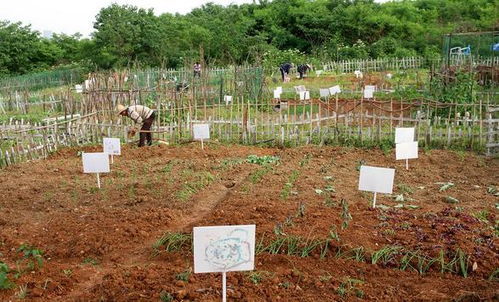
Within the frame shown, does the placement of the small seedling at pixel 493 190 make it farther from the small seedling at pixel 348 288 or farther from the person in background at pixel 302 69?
the person in background at pixel 302 69

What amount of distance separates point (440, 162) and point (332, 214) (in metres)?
4.36

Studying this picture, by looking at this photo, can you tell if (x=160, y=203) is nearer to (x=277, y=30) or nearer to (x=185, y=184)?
(x=185, y=184)

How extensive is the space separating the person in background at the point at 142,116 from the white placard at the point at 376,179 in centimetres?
664

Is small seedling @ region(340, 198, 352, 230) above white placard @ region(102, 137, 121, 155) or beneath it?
beneath

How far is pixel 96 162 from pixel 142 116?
379 cm

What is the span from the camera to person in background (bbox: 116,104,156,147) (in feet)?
39.6

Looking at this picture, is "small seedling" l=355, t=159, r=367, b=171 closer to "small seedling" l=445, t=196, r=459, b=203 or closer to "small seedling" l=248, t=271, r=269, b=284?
"small seedling" l=445, t=196, r=459, b=203

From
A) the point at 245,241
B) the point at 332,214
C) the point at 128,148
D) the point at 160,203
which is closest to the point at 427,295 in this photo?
the point at 245,241

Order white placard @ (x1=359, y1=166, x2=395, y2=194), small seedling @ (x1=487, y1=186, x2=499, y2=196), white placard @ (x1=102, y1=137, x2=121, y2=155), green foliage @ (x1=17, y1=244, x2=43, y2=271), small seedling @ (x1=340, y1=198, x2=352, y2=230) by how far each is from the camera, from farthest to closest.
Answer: white placard @ (x1=102, y1=137, x2=121, y2=155) < small seedling @ (x1=487, y1=186, x2=499, y2=196) < white placard @ (x1=359, y1=166, x2=395, y2=194) < small seedling @ (x1=340, y1=198, x2=352, y2=230) < green foliage @ (x1=17, y1=244, x2=43, y2=271)

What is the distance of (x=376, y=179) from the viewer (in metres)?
7.03

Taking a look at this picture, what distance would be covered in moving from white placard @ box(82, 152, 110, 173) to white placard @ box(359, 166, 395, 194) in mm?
4145

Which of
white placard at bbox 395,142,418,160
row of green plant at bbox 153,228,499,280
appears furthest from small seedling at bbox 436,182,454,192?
row of green plant at bbox 153,228,499,280

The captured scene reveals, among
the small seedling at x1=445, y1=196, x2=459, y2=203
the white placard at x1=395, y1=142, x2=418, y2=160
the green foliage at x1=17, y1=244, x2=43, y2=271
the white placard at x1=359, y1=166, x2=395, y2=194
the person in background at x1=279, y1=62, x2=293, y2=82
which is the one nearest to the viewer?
the green foliage at x1=17, y1=244, x2=43, y2=271

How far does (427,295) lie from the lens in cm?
485
